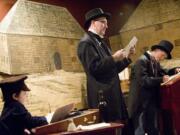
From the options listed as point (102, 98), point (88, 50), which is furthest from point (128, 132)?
point (88, 50)

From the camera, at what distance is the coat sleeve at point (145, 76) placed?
12.6 ft

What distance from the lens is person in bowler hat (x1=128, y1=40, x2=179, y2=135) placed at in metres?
3.94

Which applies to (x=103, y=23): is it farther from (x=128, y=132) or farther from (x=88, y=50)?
(x=128, y=132)

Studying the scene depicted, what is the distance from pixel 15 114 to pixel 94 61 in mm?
992

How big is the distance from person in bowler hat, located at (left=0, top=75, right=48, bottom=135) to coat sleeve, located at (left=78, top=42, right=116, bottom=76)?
768mm

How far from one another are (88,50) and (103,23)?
1.30 ft

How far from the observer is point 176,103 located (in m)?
3.58

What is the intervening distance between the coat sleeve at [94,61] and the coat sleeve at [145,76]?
78 cm

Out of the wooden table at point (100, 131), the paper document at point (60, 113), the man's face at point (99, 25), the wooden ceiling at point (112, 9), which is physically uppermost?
the wooden ceiling at point (112, 9)

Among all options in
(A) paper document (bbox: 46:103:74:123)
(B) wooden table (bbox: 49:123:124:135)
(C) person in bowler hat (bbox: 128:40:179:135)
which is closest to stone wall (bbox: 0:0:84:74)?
(C) person in bowler hat (bbox: 128:40:179:135)

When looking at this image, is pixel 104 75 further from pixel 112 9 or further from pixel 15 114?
pixel 112 9

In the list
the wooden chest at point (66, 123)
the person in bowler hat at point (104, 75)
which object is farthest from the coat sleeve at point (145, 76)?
the wooden chest at point (66, 123)

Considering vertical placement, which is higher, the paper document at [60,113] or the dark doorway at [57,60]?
the dark doorway at [57,60]

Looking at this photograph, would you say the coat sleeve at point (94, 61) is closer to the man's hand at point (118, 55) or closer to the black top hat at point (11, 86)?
the man's hand at point (118, 55)
